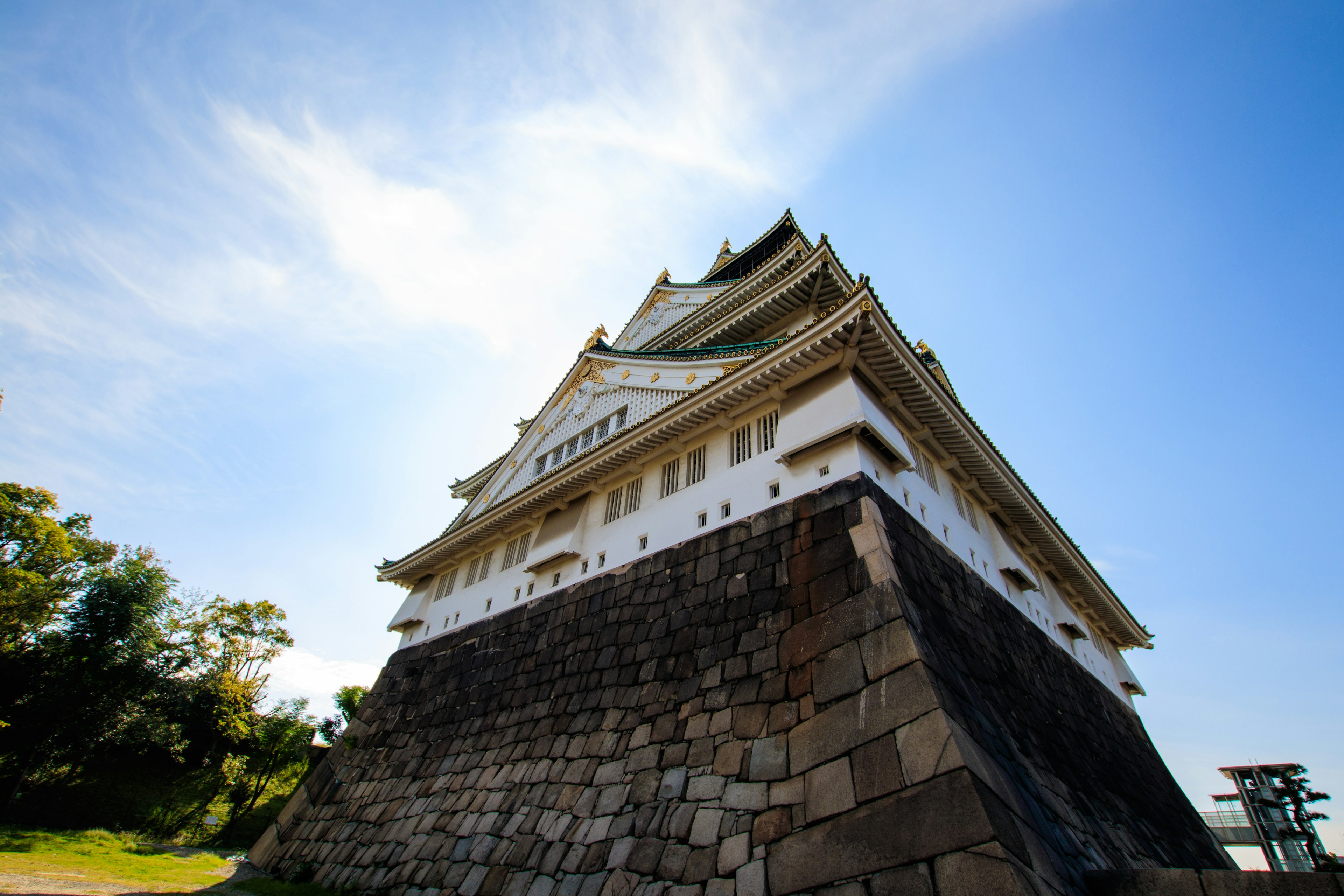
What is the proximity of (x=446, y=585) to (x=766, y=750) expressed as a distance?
10819 millimetres

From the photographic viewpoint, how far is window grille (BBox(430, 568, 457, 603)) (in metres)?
14.2

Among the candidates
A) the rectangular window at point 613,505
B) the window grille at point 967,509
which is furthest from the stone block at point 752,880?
the window grille at point 967,509

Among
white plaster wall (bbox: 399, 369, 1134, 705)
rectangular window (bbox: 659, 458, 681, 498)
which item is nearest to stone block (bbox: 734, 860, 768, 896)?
white plaster wall (bbox: 399, 369, 1134, 705)

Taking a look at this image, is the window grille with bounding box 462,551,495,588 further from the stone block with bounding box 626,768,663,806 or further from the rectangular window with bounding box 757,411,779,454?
the stone block with bounding box 626,768,663,806

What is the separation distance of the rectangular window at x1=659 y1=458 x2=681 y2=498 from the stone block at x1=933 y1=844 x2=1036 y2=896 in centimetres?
653

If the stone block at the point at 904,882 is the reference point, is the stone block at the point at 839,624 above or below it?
above

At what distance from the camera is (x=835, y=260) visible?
12992 millimetres

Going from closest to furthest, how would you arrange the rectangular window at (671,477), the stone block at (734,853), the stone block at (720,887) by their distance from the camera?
the stone block at (720,887) → the stone block at (734,853) → the rectangular window at (671,477)

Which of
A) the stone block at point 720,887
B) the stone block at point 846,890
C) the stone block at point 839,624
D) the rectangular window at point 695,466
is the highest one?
the rectangular window at point 695,466

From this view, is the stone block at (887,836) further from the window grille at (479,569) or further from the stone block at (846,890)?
the window grille at (479,569)

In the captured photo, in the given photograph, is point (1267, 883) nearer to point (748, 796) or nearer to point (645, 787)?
point (748, 796)

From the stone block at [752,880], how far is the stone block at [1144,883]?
107 inches

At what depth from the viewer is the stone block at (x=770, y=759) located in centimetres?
557

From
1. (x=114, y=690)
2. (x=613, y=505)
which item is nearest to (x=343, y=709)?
(x=114, y=690)
